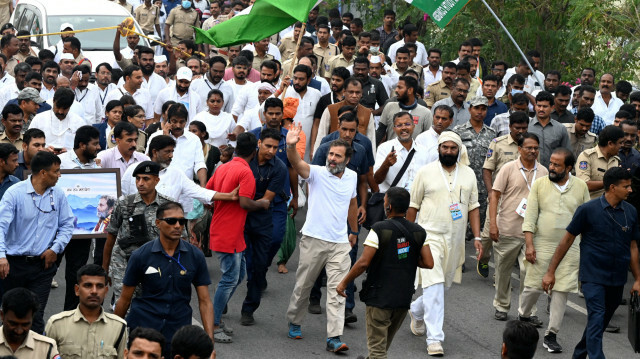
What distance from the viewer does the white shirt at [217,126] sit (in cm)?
1357

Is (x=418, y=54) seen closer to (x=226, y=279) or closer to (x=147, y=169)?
(x=226, y=279)

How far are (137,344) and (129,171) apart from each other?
3694 millimetres

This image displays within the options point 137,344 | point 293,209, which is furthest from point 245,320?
point 137,344

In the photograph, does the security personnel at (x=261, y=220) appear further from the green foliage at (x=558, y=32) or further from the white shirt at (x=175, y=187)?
the green foliage at (x=558, y=32)

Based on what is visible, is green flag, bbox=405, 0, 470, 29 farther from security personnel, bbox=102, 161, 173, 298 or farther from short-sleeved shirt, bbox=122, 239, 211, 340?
short-sleeved shirt, bbox=122, 239, 211, 340

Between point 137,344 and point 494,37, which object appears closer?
point 137,344

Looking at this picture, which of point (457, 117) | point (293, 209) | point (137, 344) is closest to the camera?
point (137, 344)

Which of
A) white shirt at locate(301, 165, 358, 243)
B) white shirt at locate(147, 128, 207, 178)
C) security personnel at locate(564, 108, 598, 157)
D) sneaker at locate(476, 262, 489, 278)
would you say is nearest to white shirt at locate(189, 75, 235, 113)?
white shirt at locate(147, 128, 207, 178)

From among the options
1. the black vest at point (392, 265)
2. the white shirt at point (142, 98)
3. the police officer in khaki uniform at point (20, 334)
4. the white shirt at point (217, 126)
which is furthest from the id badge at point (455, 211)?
the white shirt at point (142, 98)

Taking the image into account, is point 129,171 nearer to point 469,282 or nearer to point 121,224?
point 121,224

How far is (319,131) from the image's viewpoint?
1271cm

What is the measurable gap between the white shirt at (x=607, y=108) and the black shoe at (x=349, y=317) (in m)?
6.63

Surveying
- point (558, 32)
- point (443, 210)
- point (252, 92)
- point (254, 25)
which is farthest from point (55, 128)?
point (558, 32)

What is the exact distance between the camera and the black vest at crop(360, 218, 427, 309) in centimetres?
848
